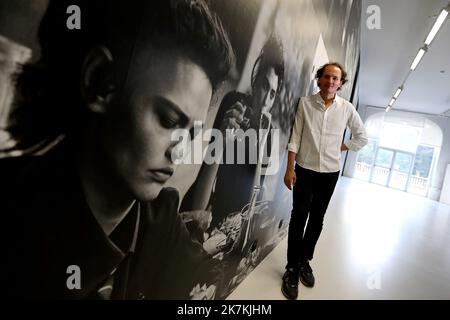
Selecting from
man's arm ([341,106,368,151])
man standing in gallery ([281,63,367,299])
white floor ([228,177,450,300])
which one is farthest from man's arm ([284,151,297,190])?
white floor ([228,177,450,300])

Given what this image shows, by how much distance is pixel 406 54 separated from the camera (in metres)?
5.70

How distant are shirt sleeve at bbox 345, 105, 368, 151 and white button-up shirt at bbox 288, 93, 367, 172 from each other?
7 centimetres

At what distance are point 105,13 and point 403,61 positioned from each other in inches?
298

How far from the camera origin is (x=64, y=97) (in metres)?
0.51

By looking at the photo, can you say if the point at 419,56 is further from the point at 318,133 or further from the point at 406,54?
the point at 318,133

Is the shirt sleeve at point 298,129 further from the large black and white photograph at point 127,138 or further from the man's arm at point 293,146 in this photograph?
the large black and white photograph at point 127,138

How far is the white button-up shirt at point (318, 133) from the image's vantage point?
1.75 m

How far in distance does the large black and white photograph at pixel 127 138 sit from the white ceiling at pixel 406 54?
13.6ft

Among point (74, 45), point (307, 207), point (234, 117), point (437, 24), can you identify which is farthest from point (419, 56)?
point (74, 45)

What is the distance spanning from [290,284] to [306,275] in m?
0.21

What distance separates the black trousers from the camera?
1.78 m

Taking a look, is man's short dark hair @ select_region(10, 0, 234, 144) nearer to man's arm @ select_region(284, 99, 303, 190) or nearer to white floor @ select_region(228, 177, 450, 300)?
man's arm @ select_region(284, 99, 303, 190)
